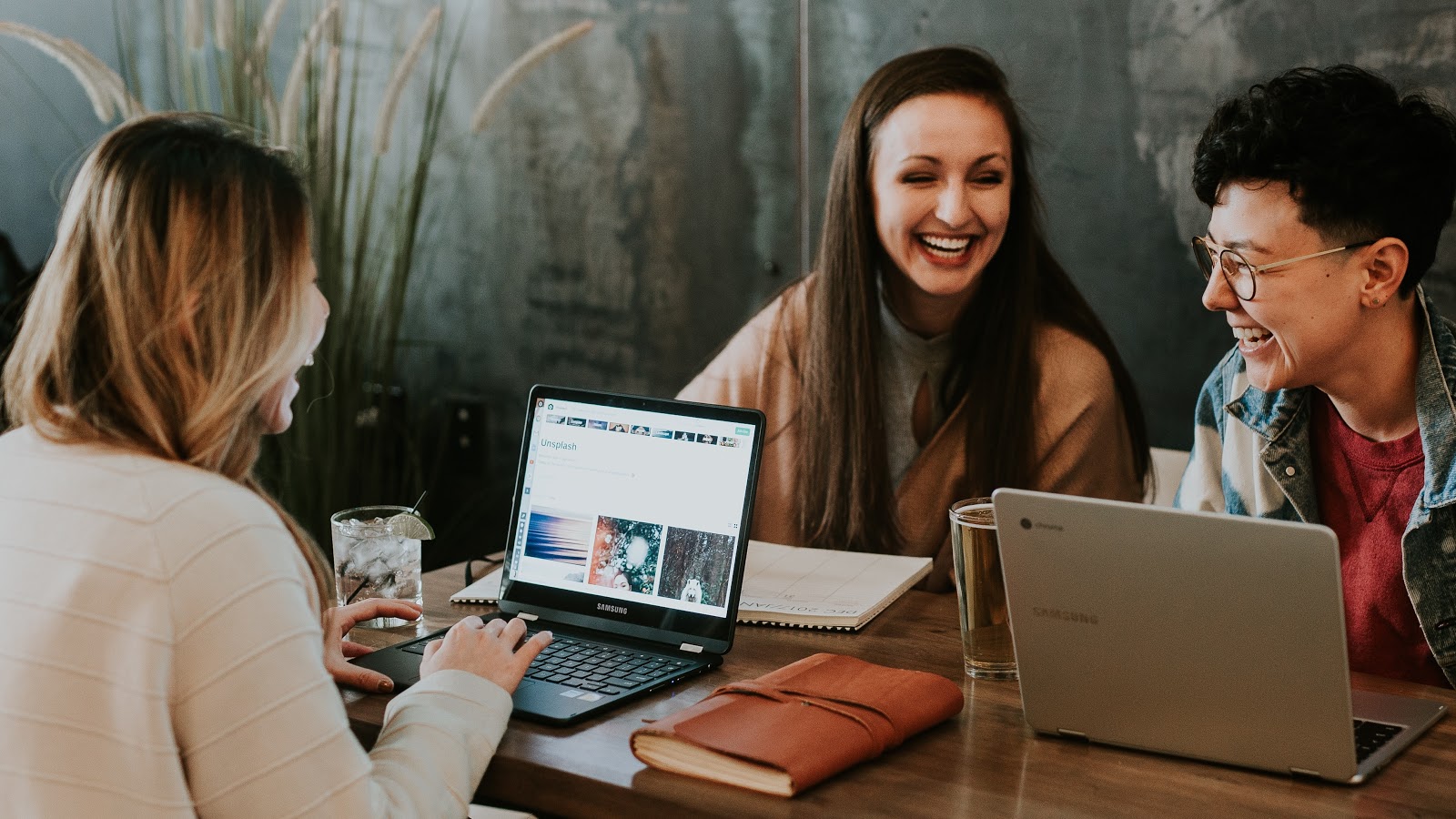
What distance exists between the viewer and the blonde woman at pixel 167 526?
1060 millimetres

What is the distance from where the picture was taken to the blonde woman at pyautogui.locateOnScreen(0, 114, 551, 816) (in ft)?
3.48

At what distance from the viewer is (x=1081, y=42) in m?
2.82

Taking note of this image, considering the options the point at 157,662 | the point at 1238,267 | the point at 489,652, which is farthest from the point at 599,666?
the point at 1238,267

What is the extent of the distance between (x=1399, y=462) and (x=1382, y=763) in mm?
601

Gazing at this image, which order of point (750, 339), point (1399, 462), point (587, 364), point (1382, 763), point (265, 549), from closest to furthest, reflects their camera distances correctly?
point (265, 549) → point (1382, 763) → point (1399, 462) → point (750, 339) → point (587, 364)

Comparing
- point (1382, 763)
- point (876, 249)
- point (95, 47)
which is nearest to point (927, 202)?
point (876, 249)

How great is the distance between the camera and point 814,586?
1750 millimetres

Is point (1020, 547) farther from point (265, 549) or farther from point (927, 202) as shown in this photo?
point (927, 202)

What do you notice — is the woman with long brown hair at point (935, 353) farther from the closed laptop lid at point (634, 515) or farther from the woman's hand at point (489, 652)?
the woman's hand at point (489, 652)

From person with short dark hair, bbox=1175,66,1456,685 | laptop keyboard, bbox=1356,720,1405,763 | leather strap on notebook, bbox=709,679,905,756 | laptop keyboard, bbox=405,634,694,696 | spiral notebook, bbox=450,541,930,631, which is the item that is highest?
person with short dark hair, bbox=1175,66,1456,685

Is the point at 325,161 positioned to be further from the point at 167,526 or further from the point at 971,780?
the point at 971,780

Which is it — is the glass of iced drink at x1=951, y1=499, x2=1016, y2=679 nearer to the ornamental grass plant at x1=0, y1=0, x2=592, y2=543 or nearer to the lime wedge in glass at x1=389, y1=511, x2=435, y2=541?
the lime wedge in glass at x1=389, y1=511, x2=435, y2=541

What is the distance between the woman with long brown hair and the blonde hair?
1.15 meters

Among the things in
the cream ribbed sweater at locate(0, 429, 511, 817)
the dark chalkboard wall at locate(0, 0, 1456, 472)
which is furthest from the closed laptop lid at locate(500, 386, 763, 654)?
the dark chalkboard wall at locate(0, 0, 1456, 472)
